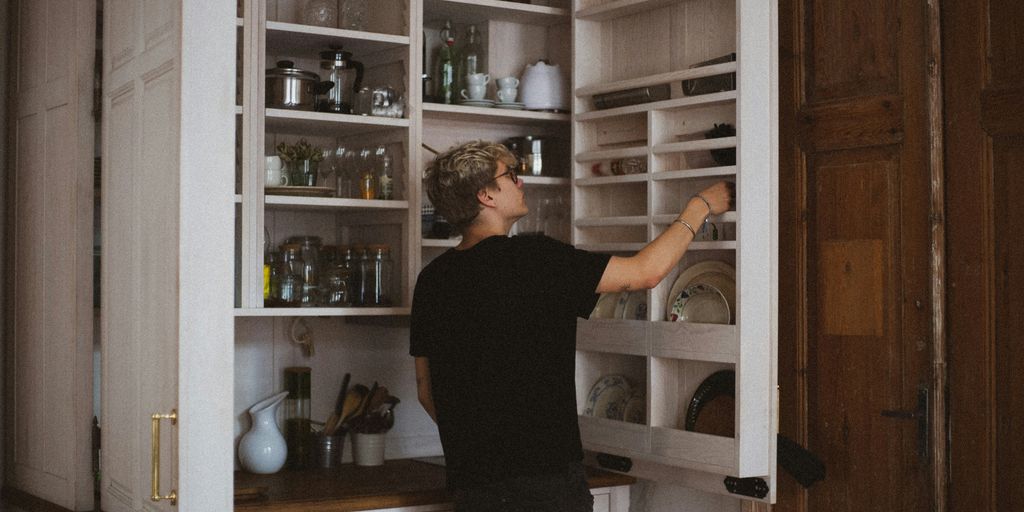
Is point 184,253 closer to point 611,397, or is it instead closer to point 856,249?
point 611,397

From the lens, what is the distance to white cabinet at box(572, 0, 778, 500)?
9.89 ft

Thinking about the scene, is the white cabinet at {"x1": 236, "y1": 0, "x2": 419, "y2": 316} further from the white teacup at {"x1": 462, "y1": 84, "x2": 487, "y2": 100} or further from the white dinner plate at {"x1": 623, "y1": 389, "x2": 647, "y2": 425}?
the white dinner plate at {"x1": 623, "y1": 389, "x2": 647, "y2": 425}

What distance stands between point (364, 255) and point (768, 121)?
51.2 inches

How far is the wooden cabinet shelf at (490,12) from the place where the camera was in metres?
3.72

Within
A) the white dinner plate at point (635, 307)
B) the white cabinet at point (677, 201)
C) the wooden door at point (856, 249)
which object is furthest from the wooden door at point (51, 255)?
the wooden door at point (856, 249)

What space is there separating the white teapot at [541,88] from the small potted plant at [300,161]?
0.80m

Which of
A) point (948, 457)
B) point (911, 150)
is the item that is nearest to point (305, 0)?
point (911, 150)

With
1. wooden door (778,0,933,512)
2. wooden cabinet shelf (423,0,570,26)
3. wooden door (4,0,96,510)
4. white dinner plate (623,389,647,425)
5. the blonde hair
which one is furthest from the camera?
wooden cabinet shelf (423,0,570,26)

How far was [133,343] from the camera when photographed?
2729 millimetres

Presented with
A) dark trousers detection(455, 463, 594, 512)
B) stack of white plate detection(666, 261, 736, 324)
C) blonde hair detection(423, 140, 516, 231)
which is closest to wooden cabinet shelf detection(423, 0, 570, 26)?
blonde hair detection(423, 140, 516, 231)

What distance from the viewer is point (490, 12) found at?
382 centimetres

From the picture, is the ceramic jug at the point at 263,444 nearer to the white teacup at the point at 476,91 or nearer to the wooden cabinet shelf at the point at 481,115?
the wooden cabinet shelf at the point at 481,115

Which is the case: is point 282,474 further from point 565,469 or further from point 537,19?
point 537,19

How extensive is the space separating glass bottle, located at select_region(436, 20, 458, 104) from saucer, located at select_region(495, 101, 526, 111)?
0.16 meters
